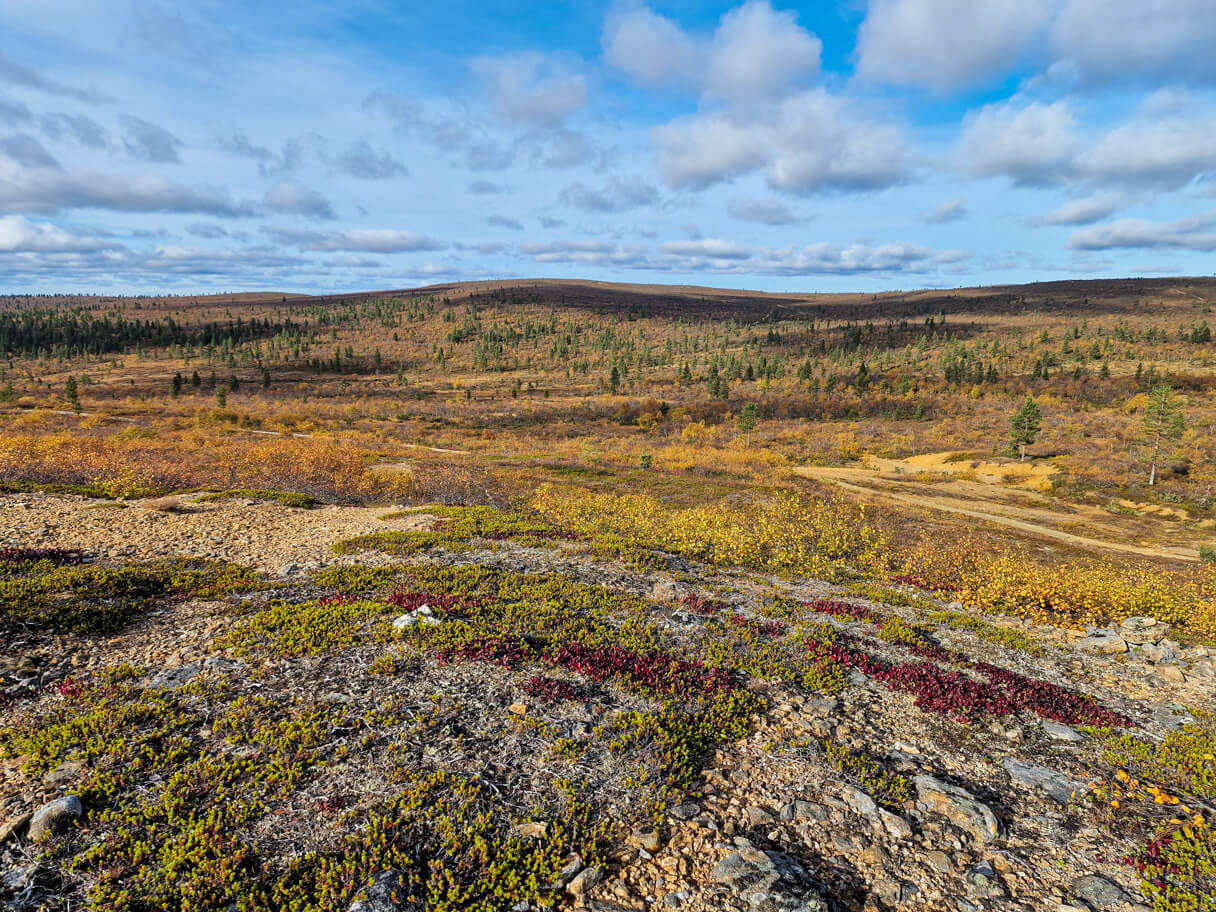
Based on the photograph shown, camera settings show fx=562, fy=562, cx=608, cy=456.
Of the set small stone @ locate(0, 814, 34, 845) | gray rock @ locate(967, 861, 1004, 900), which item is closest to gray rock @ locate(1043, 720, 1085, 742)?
gray rock @ locate(967, 861, 1004, 900)

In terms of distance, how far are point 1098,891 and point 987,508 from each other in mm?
31071

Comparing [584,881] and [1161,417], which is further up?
[584,881]

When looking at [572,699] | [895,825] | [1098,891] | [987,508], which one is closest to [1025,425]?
[987,508]

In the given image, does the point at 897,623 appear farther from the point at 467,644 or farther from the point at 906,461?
the point at 906,461

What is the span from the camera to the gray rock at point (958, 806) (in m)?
5.87

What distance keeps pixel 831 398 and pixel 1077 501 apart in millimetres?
43110

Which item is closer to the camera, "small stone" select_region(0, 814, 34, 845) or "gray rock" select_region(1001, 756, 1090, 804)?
"small stone" select_region(0, 814, 34, 845)

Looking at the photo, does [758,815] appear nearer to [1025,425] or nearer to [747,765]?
[747,765]

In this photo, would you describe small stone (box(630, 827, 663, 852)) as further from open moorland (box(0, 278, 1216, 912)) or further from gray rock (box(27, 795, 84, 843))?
gray rock (box(27, 795, 84, 843))

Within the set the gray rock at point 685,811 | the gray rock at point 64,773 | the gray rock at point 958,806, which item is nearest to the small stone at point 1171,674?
the gray rock at point 958,806

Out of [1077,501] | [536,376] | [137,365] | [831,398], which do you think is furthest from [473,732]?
[137,365]

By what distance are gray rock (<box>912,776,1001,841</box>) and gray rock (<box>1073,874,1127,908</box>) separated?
70 cm

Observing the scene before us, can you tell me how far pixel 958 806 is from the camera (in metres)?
6.15

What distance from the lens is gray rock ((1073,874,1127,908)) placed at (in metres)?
5.04
